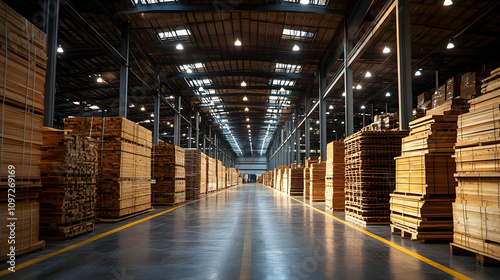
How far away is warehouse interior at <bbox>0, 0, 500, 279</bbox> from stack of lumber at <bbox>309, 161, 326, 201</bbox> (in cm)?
7

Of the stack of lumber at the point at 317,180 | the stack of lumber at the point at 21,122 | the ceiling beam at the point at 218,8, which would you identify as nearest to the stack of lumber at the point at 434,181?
the stack of lumber at the point at 21,122

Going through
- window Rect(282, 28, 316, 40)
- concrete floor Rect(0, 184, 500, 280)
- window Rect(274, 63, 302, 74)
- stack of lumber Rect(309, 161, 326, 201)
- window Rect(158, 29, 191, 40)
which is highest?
window Rect(282, 28, 316, 40)

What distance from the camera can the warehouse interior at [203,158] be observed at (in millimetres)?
4418

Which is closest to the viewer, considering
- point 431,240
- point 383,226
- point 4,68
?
point 4,68

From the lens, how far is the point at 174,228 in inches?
299

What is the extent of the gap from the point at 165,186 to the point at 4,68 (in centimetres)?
992

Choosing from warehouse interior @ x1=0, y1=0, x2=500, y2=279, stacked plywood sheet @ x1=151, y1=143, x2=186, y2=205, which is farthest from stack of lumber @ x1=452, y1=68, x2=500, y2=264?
stacked plywood sheet @ x1=151, y1=143, x2=186, y2=205

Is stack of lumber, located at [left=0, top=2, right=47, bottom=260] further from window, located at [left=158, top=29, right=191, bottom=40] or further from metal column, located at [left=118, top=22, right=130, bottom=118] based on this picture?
window, located at [left=158, top=29, right=191, bottom=40]

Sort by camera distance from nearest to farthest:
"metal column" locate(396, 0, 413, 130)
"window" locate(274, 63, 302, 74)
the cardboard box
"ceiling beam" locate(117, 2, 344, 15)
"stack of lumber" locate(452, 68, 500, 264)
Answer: "stack of lumber" locate(452, 68, 500, 264)
"metal column" locate(396, 0, 413, 130)
the cardboard box
"ceiling beam" locate(117, 2, 344, 15)
"window" locate(274, 63, 302, 74)

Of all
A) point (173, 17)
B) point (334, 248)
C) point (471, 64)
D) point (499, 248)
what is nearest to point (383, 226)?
point (334, 248)

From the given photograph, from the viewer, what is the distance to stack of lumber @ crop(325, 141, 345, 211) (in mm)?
11820

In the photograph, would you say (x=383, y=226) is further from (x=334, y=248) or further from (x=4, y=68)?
(x=4, y=68)

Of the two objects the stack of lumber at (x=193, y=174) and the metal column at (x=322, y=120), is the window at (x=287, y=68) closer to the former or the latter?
the metal column at (x=322, y=120)

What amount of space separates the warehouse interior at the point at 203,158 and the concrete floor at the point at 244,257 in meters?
0.04
